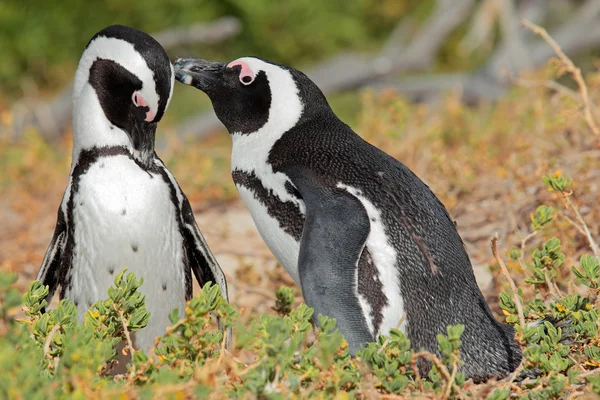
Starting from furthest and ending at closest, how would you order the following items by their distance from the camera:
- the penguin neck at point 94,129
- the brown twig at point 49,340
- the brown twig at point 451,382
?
1. the penguin neck at point 94,129
2. the brown twig at point 49,340
3. the brown twig at point 451,382

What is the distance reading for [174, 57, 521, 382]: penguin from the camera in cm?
218

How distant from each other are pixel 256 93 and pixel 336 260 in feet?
2.43

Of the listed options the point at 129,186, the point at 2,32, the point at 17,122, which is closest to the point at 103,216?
the point at 129,186

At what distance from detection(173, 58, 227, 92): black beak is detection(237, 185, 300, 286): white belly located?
1.40 feet

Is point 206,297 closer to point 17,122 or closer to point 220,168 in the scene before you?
point 220,168

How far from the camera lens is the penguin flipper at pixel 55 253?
2.62 metres

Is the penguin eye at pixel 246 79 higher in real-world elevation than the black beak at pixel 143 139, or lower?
higher

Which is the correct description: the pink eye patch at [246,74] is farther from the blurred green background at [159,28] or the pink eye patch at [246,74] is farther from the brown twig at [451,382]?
the blurred green background at [159,28]

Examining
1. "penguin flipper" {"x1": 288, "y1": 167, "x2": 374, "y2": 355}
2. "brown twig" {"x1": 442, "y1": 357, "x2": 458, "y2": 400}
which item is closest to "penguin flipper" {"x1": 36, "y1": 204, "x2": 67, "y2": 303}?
"penguin flipper" {"x1": 288, "y1": 167, "x2": 374, "y2": 355}

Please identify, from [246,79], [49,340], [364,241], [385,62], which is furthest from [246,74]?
[385,62]

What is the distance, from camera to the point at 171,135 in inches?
208

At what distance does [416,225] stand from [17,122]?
594 cm

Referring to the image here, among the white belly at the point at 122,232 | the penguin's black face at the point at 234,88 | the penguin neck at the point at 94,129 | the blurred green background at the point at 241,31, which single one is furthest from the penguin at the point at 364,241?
the blurred green background at the point at 241,31

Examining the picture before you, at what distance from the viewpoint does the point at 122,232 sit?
2.44m
